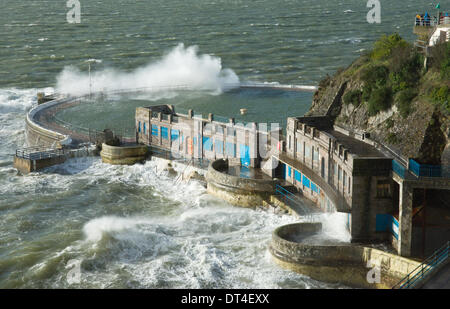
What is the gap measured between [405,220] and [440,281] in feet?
12.6

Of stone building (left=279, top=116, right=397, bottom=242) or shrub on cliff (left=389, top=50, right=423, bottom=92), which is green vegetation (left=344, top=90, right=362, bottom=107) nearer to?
shrub on cliff (left=389, top=50, right=423, bottom=92)

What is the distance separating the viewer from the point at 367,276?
3619cm

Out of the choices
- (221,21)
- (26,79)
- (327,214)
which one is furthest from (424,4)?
(327,214)

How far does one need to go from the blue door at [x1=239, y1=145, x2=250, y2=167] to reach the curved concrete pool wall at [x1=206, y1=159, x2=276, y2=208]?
248cm

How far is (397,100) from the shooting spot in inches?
1898

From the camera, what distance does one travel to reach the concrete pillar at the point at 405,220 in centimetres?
3466

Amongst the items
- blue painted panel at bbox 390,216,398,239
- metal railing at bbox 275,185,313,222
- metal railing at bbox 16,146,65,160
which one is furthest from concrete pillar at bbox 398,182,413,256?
metal railing at bbox 16,146,65,160

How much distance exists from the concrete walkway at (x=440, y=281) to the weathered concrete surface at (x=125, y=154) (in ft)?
105

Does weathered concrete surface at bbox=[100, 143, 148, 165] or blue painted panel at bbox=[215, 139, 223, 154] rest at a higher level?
blue painted panel at bbox=[215, 139, 223, 154]

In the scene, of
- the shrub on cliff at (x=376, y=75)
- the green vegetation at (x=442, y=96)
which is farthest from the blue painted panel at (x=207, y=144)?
the green vegetation at (x=442, y=96)

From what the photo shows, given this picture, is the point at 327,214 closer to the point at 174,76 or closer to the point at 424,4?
the point at 174,76

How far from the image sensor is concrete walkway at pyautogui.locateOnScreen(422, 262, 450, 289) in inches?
1249
